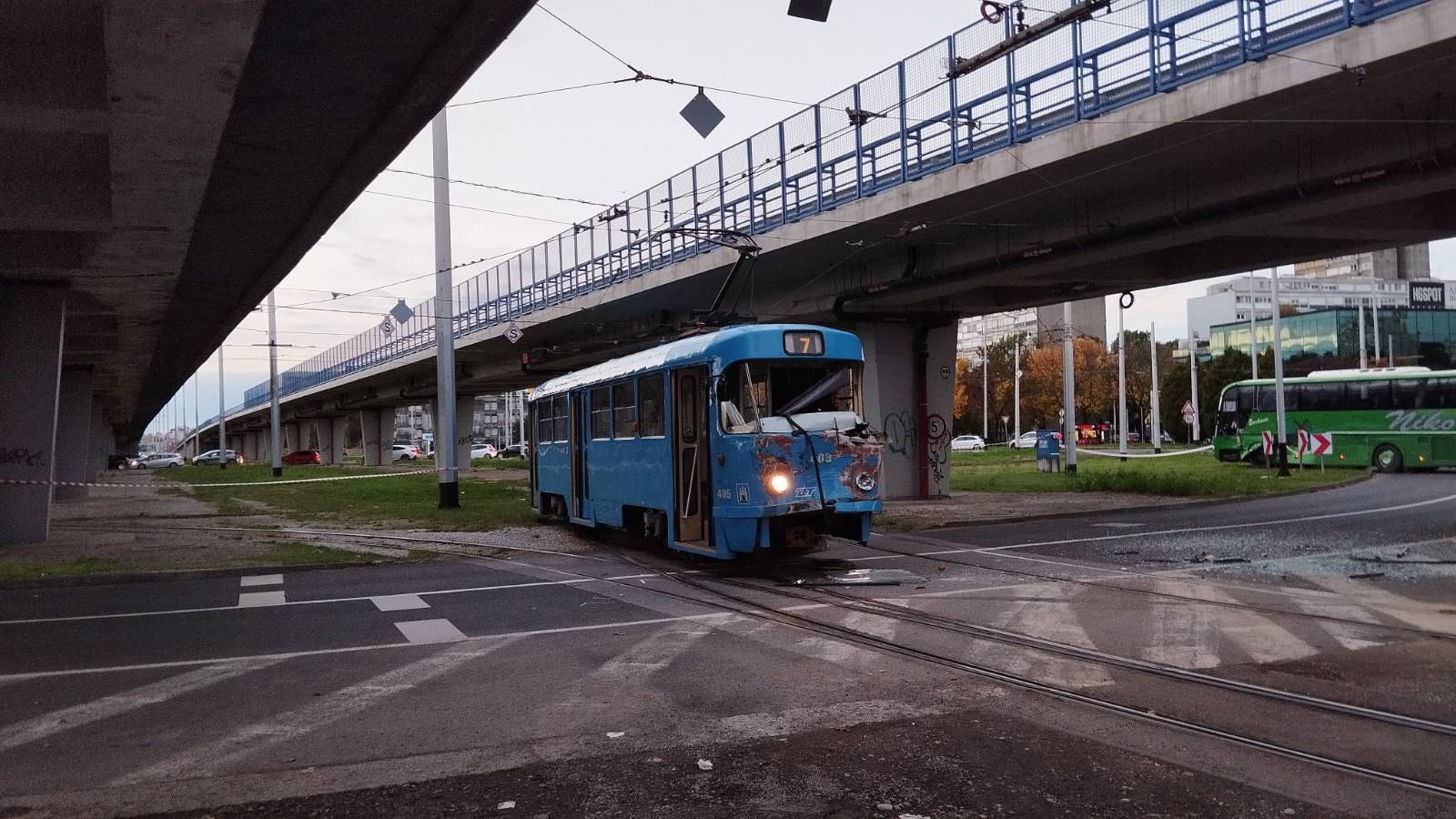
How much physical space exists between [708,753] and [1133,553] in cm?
1115

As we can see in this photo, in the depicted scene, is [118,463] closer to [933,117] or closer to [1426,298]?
[933,117]

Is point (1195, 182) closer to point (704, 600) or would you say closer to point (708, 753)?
point (704, 600)

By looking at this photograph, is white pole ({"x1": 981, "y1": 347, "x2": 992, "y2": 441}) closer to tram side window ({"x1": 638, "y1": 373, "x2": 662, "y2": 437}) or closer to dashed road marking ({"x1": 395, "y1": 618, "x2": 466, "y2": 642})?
tram side window ({"x1": 638, "y1": 373, "x2": 662, "y2": 437})

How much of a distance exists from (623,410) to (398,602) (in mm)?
5583

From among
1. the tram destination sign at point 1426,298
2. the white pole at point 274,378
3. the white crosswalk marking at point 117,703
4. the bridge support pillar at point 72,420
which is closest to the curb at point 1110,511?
the white crosswalk marking at point 117,703

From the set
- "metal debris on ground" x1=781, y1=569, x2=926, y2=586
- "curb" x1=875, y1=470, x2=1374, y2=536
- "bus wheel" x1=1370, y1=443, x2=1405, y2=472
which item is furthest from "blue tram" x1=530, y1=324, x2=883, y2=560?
"bus wheel" x1=1370, y1=443, x2=1405, y2=472

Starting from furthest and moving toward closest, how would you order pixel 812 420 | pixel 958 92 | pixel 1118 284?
1. pixel 1118 284
2. pixel 958 92
3. pixel 812 420

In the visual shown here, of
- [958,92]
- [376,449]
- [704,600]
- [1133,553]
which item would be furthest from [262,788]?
[376,449]

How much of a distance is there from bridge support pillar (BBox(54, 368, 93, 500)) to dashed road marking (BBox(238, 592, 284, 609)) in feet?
85.8

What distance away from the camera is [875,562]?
49.6ft

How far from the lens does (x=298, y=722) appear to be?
6.88 meters

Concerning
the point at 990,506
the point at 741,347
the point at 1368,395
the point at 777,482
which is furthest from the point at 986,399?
the point at 777,482

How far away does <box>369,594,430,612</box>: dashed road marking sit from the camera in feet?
38.8

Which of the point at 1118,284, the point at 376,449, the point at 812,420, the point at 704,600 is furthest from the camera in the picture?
the point at 376,449
